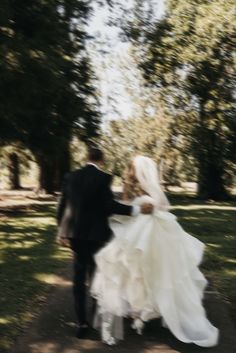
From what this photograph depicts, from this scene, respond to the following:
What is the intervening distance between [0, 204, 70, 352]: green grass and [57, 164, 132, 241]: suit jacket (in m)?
1.39

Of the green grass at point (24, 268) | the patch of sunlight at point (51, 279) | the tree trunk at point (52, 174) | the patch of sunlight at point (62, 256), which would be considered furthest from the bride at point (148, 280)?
the tree trunk at point (52, 174)

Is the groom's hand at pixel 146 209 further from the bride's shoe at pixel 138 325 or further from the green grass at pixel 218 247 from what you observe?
the green grass at pixel 218 247

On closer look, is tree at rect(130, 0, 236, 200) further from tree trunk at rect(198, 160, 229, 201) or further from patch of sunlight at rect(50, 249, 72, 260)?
patch of sunlight at rect(50, 249, 72, 260)

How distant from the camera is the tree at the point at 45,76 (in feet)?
49.3

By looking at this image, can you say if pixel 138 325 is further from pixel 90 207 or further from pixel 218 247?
pixel 218 247

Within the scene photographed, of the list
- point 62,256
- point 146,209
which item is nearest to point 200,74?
point 62,256

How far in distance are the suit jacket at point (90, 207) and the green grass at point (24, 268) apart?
139cm

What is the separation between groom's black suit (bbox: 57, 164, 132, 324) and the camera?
18.4 ft

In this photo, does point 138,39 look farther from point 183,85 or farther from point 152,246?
point 152,246

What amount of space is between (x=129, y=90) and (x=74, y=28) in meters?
16.1

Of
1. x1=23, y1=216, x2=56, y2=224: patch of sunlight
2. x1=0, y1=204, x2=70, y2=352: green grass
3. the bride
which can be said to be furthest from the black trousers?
x1=23, y1=216, x2=56, y2=224: patch of sunlight


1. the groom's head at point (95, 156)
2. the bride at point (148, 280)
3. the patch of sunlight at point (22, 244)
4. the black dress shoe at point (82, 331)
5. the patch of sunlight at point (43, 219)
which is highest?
the groom's head at point (95, 156)

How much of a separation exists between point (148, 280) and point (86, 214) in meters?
0.98

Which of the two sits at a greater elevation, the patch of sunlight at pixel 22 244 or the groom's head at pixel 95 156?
the groom's head at pixel 95 156
